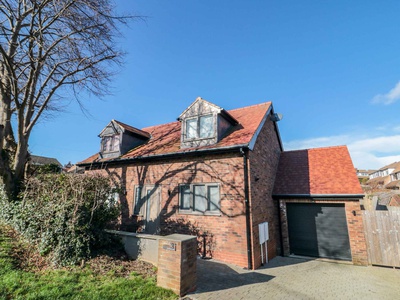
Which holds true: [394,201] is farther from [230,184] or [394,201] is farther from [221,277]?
[221,277]

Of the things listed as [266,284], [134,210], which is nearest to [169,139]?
[134,210]

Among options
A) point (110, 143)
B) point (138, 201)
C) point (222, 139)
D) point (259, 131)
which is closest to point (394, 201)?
point (259, 131)

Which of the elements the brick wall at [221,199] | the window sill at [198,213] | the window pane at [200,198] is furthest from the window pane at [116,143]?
the window pane at [200,198]

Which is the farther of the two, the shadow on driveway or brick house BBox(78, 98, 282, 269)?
brick house BBox(78, 98, 282, 269)

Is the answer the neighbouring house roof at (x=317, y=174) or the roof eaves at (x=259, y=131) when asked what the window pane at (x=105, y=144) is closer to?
the roof eaves at (x=259, y=131)

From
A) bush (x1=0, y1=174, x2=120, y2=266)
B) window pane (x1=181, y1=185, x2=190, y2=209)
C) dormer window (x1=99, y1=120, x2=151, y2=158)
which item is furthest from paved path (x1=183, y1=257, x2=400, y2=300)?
dormer window (x1=99, y1=120, x2=151, y2=158)

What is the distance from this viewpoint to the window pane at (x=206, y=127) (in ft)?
32.9

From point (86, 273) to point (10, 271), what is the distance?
1703mm

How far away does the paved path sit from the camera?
5547 mm

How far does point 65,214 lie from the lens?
21.3 ft

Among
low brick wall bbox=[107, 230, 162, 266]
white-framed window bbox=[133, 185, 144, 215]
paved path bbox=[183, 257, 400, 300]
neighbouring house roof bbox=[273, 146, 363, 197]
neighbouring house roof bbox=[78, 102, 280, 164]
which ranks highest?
neighbouring house roof bbox=[78, 102, 280, 164]

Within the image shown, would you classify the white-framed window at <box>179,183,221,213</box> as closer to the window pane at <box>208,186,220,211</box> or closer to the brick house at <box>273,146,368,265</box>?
the window pane at <box>208,186,220,211</box>

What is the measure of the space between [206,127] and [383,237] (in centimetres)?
872

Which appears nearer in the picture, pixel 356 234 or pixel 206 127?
pixel 356 234
